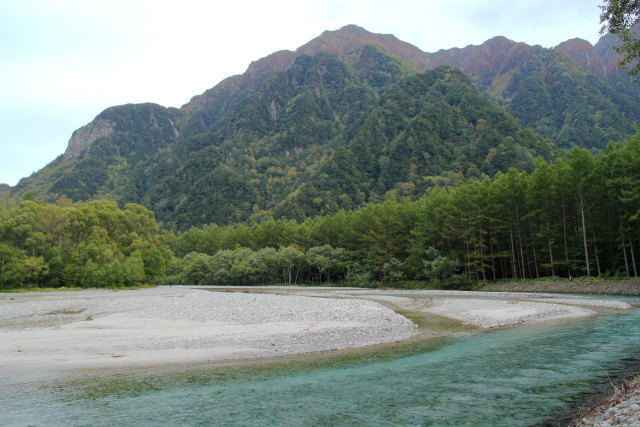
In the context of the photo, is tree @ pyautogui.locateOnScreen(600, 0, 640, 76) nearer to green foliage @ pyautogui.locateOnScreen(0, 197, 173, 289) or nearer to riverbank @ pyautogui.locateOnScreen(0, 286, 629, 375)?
riverbank @ pyautogui.locateOnScreen(0, 286, 629, 375)

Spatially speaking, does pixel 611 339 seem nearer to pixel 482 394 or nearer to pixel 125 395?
pixel 482 394

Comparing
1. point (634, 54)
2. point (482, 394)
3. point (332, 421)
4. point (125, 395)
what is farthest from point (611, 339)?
point (125, 395)

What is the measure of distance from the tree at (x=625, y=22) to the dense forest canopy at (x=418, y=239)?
29.4m

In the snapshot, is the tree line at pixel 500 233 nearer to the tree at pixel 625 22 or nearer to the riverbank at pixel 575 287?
the riverbank at pixel 575 287

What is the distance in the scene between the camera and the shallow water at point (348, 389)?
31.4 ft

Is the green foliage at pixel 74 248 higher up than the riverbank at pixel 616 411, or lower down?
higher up

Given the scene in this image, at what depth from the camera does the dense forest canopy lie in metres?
44.2

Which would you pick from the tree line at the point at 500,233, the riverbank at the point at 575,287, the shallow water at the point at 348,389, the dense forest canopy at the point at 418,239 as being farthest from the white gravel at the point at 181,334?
the dense forest canopy at the point at 418,239

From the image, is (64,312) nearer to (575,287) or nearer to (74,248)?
(74,248)

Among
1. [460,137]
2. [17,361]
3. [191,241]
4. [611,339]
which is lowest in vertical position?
[611,339]

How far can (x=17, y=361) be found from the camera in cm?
1512

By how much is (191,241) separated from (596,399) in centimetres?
13791

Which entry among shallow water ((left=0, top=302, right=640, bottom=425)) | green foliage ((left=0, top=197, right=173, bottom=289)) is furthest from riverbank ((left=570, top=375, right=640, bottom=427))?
green foliage ((left=0, top=197, right=173, bottom=289))

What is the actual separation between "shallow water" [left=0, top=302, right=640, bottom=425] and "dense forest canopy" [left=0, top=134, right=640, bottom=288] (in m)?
33.2
